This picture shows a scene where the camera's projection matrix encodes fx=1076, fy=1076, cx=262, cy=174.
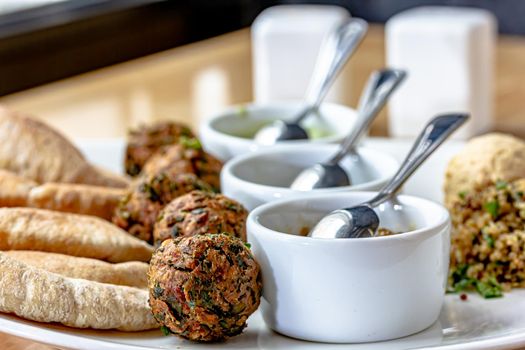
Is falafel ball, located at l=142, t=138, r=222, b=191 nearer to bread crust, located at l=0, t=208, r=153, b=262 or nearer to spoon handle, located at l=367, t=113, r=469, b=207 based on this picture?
bread crust, located at l=0, t=208, r=153, b=262

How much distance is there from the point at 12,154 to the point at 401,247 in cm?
75

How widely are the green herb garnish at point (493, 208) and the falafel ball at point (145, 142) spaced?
0.64 meters

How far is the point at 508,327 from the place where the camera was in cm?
141

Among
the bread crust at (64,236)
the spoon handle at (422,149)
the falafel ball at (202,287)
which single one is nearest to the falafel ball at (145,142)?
the bread crust at (64,236)

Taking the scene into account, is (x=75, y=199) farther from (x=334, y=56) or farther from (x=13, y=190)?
(x=334, y=56)

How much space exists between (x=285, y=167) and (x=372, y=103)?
0.19 metres

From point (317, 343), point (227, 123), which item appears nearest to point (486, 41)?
point (227, 123)

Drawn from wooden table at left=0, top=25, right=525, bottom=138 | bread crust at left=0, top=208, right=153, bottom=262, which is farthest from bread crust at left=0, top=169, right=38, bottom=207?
wooden table at left=0, top=25, right=525, bottom=138

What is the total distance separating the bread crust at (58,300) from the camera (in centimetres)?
131

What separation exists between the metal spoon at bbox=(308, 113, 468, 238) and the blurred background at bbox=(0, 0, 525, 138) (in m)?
1.45

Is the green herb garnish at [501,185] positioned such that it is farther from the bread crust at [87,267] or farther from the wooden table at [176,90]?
the wooden table at [176,90]

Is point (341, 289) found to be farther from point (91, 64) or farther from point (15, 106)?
point (91, 64)

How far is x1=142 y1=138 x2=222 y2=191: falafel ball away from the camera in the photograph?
1747 millimetres

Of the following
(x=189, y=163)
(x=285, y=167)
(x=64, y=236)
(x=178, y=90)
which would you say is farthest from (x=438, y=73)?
(x=64, y=236)
